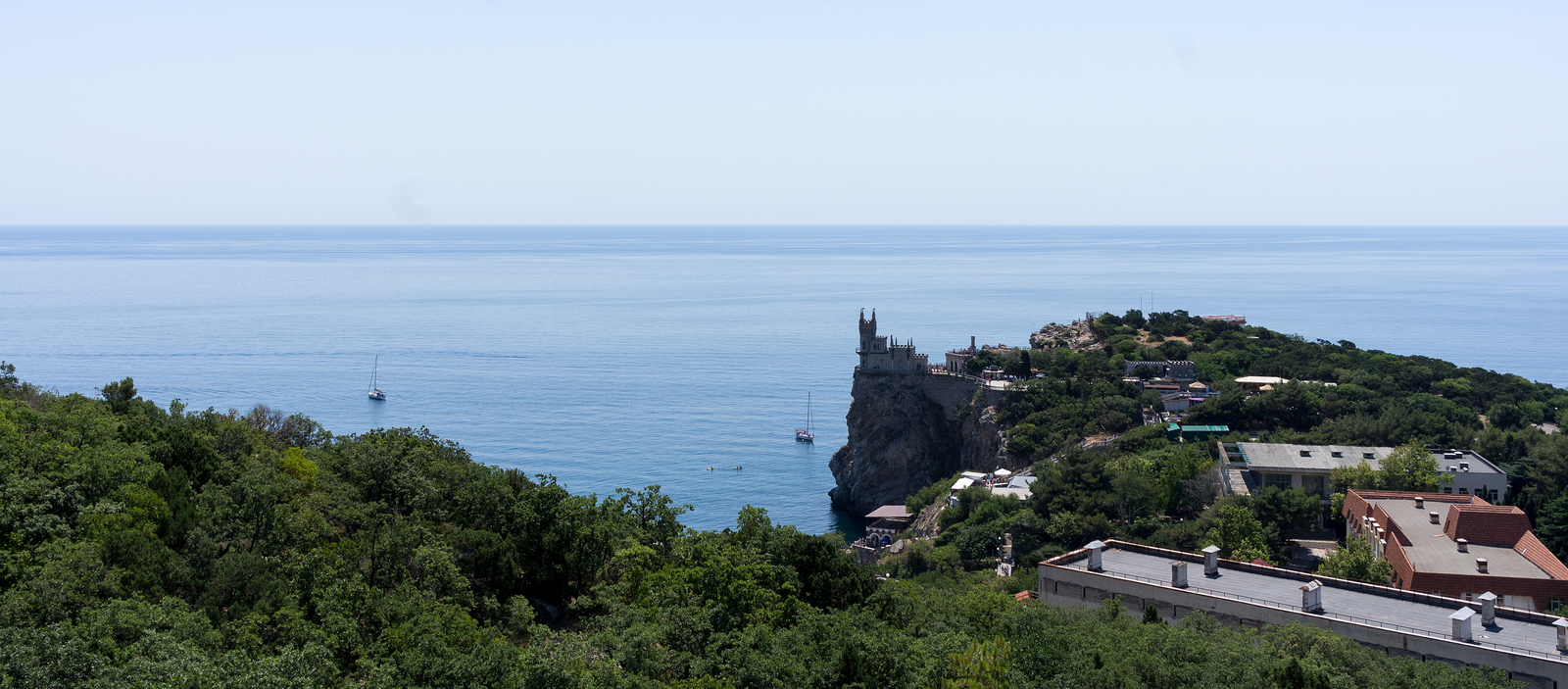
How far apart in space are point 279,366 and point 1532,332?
148039mm

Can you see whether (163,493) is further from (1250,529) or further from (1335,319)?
(1335,319)

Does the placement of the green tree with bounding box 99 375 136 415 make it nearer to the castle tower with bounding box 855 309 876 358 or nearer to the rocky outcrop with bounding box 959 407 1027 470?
the rocky outcrop with bounding box 959 407 1027 470

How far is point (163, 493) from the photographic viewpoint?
88.5 ft

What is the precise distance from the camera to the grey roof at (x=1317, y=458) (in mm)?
49125

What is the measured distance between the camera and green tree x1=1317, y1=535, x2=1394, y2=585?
34.7m

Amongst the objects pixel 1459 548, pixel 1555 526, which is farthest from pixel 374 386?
pixel 1555 526

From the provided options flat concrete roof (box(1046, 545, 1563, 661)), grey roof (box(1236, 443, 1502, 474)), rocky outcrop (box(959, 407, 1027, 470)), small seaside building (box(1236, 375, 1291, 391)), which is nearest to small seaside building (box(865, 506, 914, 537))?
rocky outcrop (box(959, 407, 1027, 470))

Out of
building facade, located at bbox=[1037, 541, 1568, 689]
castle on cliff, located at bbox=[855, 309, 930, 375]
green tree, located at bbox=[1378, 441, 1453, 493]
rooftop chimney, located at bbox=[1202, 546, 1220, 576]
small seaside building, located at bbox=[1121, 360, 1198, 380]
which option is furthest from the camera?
castle on cliff, located at bbox=[855, 309, 930, 375]

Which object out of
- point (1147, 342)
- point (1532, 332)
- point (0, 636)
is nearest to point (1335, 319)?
point (1532, 332)

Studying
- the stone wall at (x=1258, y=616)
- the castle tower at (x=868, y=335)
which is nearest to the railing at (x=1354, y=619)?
the stone wall at (x=1258, y=616)

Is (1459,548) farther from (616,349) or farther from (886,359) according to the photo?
(616,349)

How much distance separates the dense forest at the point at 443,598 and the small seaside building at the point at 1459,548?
34.9ft

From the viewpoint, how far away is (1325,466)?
49.7 m

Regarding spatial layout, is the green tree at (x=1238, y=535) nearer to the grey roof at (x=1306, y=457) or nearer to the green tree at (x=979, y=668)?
the grey roof at (x=1306, y=457)
